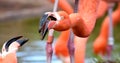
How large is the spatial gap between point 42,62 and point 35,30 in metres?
2.74

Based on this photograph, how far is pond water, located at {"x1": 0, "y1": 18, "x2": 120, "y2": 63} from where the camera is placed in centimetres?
588

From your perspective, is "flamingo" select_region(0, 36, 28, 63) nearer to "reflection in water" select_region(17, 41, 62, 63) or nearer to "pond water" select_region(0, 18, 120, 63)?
"pond water" select_region(0, 18, 120, 63)

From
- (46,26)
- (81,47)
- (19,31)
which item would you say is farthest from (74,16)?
(19,31)

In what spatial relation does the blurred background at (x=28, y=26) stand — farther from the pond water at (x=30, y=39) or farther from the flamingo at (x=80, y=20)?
the flamingo at (x=80, y=20)

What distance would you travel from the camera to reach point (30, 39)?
7223 millimetres

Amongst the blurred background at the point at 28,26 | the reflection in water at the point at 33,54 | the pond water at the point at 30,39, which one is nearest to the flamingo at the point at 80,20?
the pond water at the point at 30,39

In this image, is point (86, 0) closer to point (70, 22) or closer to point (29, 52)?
point (70, 22)

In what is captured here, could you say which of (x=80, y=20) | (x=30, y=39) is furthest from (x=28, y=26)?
(x=80, y=20)

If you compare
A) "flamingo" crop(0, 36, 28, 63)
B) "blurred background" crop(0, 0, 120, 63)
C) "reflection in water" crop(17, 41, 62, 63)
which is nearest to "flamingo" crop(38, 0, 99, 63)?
"flamingo" crop(0, 36, 28, 63)

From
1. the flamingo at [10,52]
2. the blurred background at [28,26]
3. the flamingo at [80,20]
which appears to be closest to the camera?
the flamingo at [80,20]

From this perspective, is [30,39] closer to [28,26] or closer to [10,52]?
[28,26]

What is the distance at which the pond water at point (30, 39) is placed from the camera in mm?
5879

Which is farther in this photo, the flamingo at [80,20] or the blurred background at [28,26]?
the blurred background at [28,26]

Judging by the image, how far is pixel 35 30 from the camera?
823 centimetres
